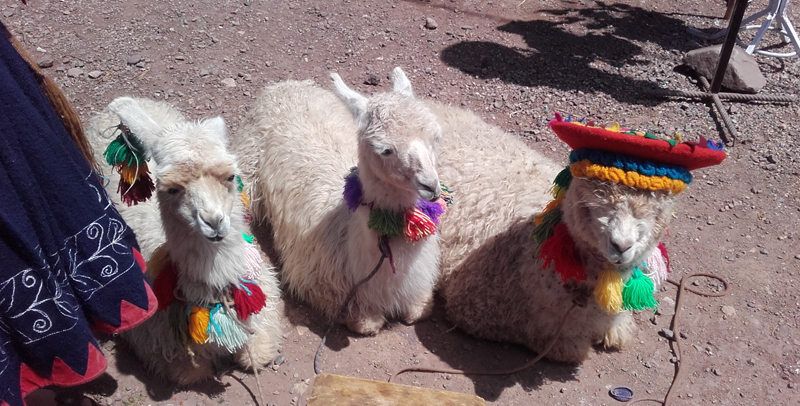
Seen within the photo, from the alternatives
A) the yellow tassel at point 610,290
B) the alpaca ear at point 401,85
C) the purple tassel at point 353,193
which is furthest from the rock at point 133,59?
the yellow tassel at point 610,290

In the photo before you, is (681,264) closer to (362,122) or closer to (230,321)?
(362,122)

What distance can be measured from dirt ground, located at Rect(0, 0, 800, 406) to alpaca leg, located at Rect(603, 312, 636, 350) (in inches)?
3.5

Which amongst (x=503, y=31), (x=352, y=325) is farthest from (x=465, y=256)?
(x=503, y=31)

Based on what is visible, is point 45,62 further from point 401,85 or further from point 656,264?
point 656,264

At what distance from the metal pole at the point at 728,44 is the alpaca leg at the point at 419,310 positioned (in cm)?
454

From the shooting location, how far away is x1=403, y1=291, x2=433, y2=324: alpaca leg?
3.77 m

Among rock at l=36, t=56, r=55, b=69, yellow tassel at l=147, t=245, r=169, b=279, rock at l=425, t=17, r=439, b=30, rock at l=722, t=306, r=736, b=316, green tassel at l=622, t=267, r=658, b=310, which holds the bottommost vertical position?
rock at l=722, t=306, r=736, b=316

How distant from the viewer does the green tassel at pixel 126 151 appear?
2.56m

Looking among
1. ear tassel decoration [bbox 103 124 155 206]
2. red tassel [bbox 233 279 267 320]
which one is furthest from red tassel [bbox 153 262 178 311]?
ear tassel decoration [bbox 103 124 155 206]

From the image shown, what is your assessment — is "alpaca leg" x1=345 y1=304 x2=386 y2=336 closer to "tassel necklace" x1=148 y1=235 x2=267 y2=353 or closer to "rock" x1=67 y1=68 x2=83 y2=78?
"tassel necklace" x1=148 y1=235 x2=267 y2=353

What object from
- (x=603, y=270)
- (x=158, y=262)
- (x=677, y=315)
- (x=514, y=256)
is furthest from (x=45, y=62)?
(x=677, y=315)

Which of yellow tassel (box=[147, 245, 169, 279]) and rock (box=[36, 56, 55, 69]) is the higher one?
yellow tassel (box=[147, 245, 169, 279])

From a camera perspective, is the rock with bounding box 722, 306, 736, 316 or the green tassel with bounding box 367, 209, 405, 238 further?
the rock with bounding box 722, 306, 736, 316

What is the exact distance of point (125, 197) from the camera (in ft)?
8.71
